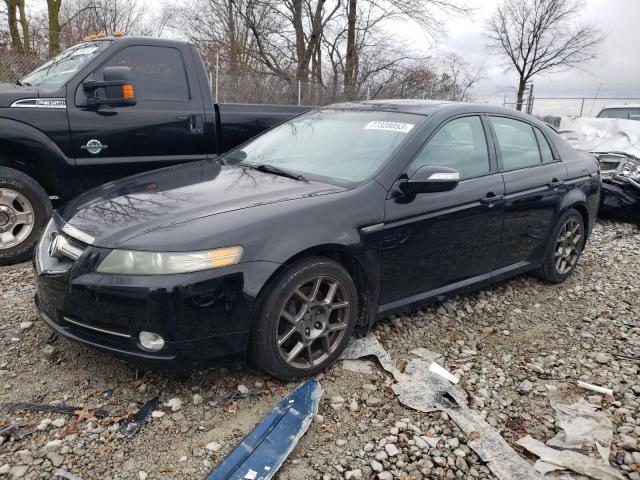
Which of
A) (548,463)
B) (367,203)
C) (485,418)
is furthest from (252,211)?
(548,463)

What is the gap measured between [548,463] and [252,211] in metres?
1.82

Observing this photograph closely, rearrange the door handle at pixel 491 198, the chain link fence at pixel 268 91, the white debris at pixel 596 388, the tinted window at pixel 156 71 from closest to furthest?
the white debris at pixel 596 388, the door handle at pixel 491 198, the tinted window at pixel 156 71, the chain link fence at pixel 268 91

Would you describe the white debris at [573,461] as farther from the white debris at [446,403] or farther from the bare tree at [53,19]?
the bare tree at [53,19]

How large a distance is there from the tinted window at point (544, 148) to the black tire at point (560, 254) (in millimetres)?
500

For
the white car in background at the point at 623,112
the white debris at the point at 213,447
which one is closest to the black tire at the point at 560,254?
the white debris at the point at 213,447

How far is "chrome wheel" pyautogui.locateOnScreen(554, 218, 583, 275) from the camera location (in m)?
4.48

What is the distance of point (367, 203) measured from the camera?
2.89 metres

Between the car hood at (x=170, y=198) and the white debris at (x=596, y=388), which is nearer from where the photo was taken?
the car hood at (x=170, y=198)

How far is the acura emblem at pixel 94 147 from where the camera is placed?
14.6 ft

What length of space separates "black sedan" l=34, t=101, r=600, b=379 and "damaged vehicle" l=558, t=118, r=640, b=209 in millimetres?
3451

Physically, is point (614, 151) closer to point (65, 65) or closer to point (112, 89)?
point (112, 89)

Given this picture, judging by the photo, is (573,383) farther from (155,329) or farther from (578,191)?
(155,329)

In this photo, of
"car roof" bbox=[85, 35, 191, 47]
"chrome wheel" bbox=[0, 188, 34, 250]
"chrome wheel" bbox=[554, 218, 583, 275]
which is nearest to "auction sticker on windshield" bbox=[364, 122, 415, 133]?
"chrome wheel" bbox=[554, 218, 583, 275]

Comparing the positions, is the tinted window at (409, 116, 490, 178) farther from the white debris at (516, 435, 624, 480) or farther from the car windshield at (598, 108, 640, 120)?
the car windshield at (598, 108, 640, 120)
